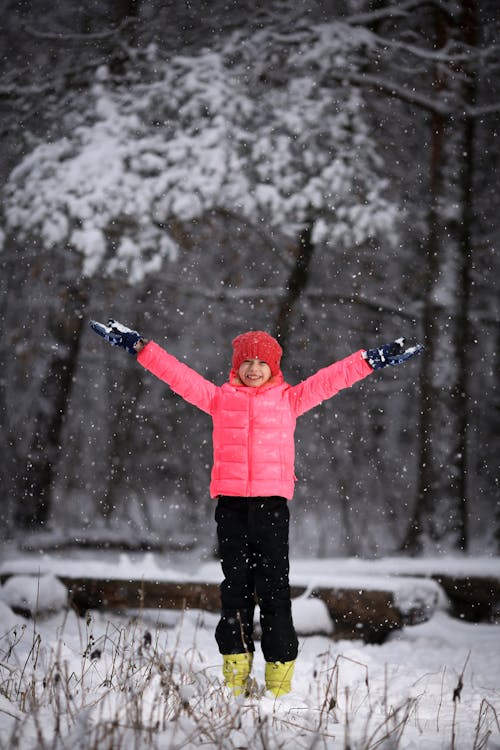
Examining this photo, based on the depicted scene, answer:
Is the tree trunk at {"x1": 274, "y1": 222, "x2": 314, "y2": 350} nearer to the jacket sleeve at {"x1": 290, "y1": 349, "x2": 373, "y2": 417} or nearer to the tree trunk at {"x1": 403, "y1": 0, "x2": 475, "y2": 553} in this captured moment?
the tree trunk at {"x1": 403, "y1": 0, "x2": 475, "y2": 553}

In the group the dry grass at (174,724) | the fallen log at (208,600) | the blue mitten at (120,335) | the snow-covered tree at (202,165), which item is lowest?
the fallen log at (208,600)

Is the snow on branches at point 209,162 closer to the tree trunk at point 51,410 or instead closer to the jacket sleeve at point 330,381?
the tree trunk at point 51,410

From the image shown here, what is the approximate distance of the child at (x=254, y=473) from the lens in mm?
2777

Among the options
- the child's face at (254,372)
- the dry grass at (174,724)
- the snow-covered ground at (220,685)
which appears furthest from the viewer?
the child's face at (254,372)

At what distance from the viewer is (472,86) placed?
466cm

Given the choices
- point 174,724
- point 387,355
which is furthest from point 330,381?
point 174,724

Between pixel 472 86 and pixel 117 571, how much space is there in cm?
390

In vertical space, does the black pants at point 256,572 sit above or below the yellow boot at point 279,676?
above

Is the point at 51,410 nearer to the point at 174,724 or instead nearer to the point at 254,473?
the point at 254,473

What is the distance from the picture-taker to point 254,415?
9.37 ft

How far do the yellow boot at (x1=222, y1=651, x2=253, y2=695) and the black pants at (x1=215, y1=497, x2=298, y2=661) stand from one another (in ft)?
0.09

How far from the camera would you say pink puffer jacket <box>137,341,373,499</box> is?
281 cm

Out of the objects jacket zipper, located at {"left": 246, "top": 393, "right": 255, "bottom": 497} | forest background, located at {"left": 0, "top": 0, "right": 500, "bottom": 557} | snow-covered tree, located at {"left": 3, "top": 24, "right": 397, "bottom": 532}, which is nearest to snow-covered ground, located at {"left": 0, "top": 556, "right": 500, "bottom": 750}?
forest background, located at {"left": 0, "top": 0, "right": 500, "bottom": 557}

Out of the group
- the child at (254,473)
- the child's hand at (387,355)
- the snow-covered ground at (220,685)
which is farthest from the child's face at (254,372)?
the snow-covered ground at (220,685)
